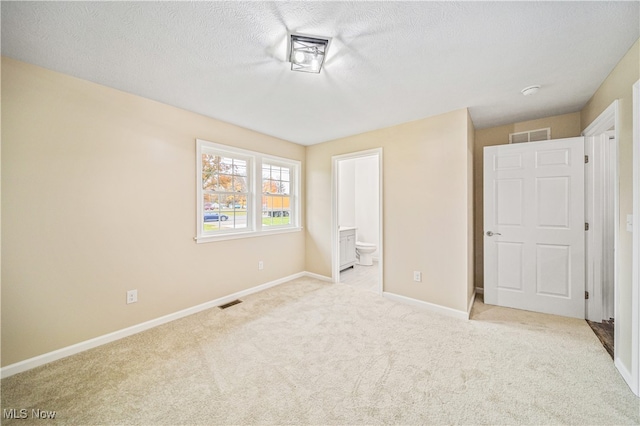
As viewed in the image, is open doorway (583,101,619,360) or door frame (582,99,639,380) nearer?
door frame (582,99,639,380)

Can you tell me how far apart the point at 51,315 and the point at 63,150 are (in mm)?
1416

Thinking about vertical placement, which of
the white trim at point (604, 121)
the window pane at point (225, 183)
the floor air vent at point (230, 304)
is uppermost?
the white trim at point (604, 121)

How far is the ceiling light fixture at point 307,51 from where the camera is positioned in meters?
1.60

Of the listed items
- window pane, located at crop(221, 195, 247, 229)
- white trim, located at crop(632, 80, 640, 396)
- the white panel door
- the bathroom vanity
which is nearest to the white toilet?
the bathroom vanity

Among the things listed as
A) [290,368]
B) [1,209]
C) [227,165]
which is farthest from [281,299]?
[1,209]

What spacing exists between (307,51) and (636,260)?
2761 mm

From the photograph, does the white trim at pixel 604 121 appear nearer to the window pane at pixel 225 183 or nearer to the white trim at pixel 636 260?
the white trim at pixel 636 260

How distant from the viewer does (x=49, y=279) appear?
199 cm

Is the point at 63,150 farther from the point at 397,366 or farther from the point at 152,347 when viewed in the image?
the point at 397,366

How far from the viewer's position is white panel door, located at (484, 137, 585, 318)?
9.00ft

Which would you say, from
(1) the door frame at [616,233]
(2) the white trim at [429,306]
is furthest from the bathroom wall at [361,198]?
(1) the door frame at [616,233]

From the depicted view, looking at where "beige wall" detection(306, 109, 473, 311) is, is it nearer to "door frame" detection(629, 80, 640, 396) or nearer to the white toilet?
"door frame" detection(629, 80, 640, 396)

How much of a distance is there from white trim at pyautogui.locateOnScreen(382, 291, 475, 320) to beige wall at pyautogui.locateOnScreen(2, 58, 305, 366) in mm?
2464

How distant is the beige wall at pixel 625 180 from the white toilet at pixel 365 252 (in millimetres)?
3626
